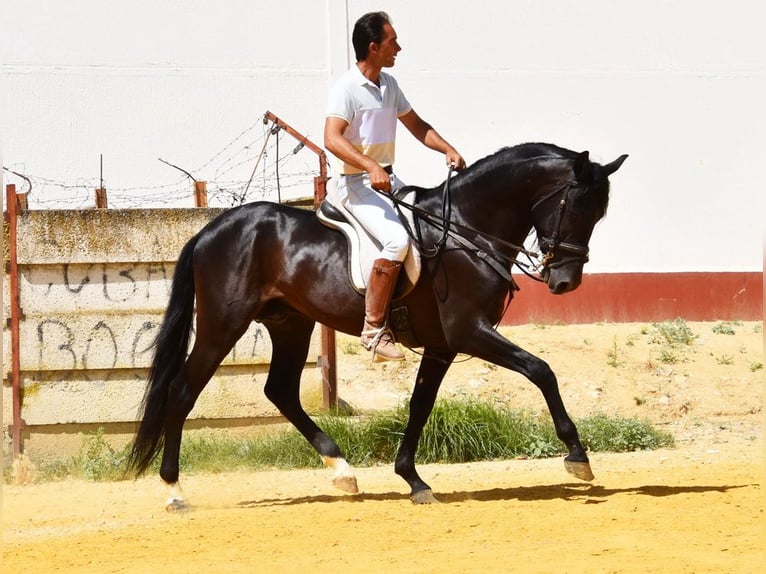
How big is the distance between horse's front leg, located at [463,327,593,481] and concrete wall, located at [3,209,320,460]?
4116 mm

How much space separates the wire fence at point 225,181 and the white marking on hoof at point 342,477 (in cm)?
1029

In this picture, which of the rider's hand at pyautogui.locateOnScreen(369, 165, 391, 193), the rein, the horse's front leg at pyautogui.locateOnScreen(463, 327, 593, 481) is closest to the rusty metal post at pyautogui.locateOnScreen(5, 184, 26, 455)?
the rein

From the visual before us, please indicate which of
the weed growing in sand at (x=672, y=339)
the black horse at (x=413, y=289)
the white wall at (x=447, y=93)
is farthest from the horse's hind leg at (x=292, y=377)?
the white wall at (x=447, y=93)

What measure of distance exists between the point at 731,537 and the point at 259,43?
1558cm

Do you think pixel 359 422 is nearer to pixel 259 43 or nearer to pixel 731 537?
pixel 731 537

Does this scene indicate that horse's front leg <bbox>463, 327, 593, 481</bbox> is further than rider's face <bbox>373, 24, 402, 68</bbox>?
No

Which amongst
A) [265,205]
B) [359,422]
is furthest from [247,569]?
[359,422]

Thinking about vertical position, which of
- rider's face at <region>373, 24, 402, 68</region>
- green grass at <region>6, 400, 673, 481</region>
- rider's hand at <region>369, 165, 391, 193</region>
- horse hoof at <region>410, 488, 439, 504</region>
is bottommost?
green grass at <region>6, 400, 673, 481</region>

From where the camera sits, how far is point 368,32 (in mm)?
8516

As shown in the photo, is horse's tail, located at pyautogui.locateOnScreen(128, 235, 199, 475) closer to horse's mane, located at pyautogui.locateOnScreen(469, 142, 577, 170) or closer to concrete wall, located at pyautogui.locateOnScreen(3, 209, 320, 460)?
concrete wall, located at pyautogui.locateOnScreen(3, 209, 320, 460)

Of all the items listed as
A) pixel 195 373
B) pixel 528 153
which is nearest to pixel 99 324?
pixel 195 373

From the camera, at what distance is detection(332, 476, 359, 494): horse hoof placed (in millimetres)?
8906

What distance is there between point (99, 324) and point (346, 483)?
384 cm

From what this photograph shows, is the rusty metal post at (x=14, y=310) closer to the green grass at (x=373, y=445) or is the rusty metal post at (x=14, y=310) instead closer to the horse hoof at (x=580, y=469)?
the green grass at (x=373, y=445)
